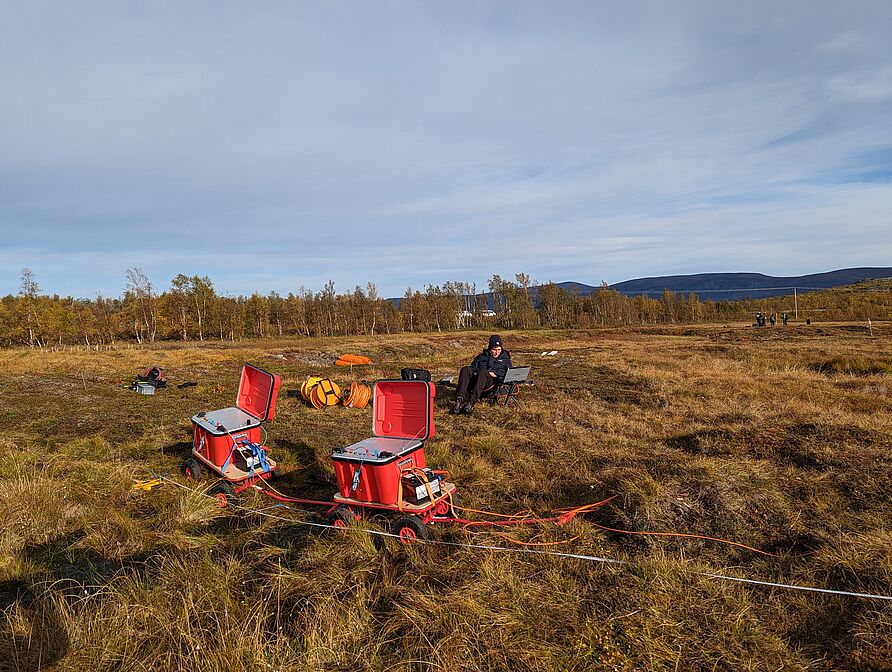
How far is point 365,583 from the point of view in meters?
3.13

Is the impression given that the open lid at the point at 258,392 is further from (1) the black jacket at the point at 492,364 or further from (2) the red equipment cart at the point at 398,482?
(1) the black jacket at the point at 492,364

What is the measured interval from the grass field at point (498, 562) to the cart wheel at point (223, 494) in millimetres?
161

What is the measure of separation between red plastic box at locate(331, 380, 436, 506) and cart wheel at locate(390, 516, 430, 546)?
0.74 ft

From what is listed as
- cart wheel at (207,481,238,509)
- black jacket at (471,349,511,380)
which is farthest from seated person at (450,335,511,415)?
cart wheel at (207,481,238,509)

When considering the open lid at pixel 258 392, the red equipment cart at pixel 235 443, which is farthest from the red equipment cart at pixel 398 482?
the open lid at pixel 258 392

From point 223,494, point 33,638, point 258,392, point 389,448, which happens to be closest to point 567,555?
point 389,448

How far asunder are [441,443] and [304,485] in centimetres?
214

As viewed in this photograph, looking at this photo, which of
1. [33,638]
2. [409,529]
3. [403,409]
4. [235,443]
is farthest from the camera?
[235,443]

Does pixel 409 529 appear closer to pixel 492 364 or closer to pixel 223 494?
pixel 223 494

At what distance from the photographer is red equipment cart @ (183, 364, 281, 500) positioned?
5406 millimetres

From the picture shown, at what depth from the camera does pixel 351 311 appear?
Result: 2724 inches

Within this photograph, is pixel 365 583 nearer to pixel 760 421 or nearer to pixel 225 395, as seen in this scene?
pixel 760 421

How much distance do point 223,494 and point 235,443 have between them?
652 mm

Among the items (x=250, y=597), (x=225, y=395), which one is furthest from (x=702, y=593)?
(x=225, y=395)
